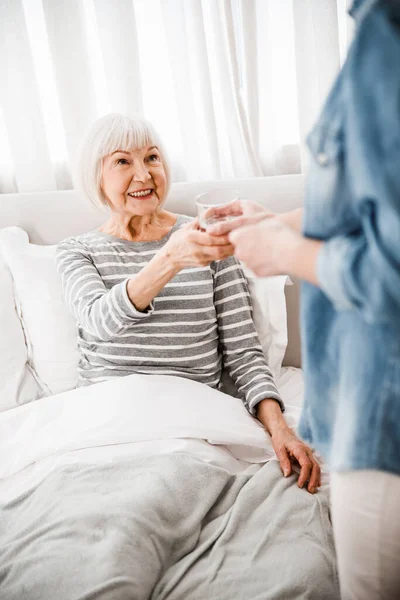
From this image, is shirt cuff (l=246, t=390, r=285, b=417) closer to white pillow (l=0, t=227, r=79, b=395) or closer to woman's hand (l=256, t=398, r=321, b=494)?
woman's hand (l=256, t=398, r=321, b=494)

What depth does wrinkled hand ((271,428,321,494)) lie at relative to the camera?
1.27 metres

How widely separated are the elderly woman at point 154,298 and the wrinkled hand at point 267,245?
637 millimetres

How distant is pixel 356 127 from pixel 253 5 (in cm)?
150

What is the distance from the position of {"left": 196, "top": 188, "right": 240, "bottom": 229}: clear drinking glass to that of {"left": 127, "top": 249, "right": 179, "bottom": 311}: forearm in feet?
0.49

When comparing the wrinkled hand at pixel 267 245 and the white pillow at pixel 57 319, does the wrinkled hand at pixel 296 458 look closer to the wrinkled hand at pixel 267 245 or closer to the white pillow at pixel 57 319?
the white pillow at pixel 57 319

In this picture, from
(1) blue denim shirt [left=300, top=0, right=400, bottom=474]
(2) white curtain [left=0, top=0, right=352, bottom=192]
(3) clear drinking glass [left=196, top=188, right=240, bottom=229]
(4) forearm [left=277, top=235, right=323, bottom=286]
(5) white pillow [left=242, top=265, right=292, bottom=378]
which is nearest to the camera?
(1) blue denim shirt [left=300, top=0, right=400, bottom=474]

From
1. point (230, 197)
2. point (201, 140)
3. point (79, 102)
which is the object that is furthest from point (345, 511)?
point (79, 102)

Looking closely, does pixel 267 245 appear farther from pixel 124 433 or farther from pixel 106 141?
pixel 106 141

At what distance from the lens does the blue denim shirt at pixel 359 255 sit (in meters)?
0.60

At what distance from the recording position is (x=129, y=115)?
5.23 ft

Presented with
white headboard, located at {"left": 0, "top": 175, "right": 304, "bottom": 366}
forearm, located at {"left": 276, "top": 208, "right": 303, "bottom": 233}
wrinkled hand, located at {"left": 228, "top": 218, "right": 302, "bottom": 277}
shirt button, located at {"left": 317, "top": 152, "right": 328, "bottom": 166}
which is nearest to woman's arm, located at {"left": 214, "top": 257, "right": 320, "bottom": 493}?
white headboard, located at {"left": 0, "top": 175, "right": 304, "bottom": 366}

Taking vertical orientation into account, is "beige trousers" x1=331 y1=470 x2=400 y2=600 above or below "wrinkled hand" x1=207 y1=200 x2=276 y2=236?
below

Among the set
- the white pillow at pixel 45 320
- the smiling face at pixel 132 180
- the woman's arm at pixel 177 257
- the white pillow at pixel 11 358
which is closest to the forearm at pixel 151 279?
the woman's arm at pixel 177 257

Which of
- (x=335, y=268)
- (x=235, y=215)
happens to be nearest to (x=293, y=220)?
(x=235, y=215)
